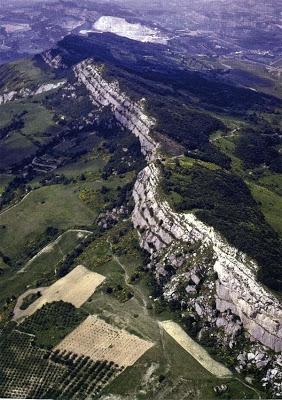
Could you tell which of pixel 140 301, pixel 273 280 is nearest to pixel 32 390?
pixel 140 301

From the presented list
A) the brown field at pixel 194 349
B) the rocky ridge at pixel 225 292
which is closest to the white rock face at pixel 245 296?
the rocky ridge at pixel 225 292

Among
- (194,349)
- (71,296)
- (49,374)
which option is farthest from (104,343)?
(71,296)

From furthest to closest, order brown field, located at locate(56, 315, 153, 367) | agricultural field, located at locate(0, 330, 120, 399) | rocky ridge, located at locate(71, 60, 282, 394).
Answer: brown field, located at locate(56, 315, 153, 367), rocky ridge, located at locate(71, 60, 282, 394), agricultural field, located at locate(0, 330, 120, 399)

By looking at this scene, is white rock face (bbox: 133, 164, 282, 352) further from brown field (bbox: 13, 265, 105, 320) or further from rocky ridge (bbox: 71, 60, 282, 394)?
brown field (bbox: 13, 265, 105, 320)

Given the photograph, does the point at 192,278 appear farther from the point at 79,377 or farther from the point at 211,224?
the point at 79,377

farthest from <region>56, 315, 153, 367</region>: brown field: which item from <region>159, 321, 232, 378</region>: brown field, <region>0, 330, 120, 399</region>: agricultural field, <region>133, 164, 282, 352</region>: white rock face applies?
<region>133, 164, 282, 352</region>: white rock face

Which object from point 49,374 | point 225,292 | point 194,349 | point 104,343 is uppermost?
point 225,292

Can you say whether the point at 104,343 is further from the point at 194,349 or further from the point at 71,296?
the point at 71,296

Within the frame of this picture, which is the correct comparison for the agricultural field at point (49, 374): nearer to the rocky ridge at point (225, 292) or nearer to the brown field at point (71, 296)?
the brown field at point (71, 296)
